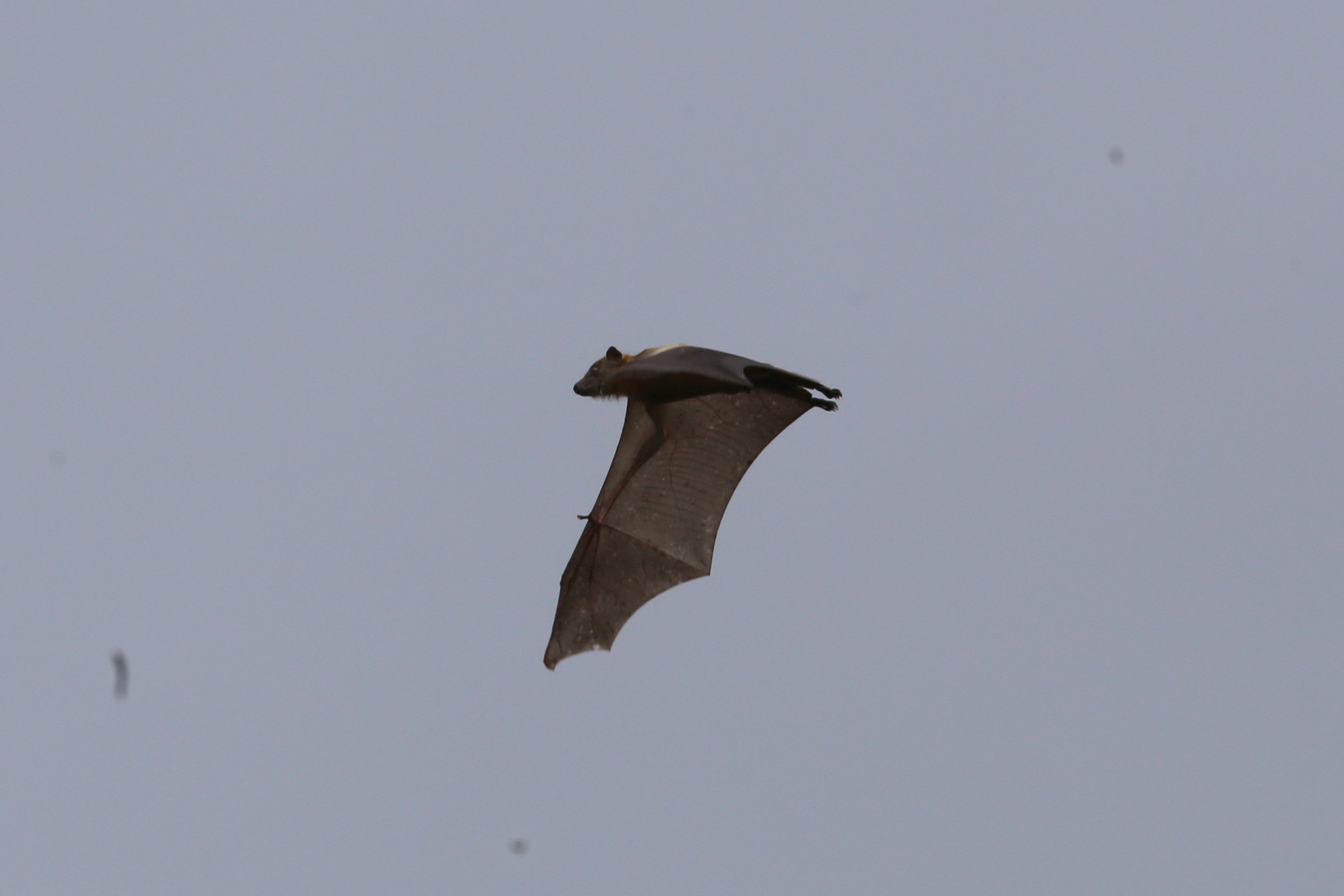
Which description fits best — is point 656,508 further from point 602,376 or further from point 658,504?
point 602,376

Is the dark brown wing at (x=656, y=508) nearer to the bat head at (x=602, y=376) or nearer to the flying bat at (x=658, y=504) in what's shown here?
the flying bat at (x=658, y=504)

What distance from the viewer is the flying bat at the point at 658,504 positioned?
14.5 m

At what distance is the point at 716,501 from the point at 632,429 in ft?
3.78

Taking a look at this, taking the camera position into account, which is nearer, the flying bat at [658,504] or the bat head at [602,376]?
the bat head at [602,376]

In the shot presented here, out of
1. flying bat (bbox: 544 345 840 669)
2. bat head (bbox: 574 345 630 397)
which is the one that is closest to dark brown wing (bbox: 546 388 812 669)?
flying bat (bbox: 544 345 840 669)

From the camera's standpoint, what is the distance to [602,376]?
13531 millimetres

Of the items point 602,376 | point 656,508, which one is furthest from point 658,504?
point 602,376

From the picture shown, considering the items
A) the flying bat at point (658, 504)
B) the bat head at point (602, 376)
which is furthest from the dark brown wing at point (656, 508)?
the bat head at point (602, 376)

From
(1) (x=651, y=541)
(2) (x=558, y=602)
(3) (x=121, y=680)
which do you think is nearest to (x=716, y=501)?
(1) (x=651, y=541)

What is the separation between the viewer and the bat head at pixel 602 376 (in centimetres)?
1338

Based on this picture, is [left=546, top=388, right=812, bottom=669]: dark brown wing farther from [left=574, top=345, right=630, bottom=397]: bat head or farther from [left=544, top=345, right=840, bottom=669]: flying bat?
[left=574, top=345, right=630, bottom=397]: bat head

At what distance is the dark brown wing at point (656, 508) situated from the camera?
1455 cm

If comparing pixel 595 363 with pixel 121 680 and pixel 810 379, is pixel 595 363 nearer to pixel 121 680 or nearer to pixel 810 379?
pixel 810 379

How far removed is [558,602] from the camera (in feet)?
47.7
